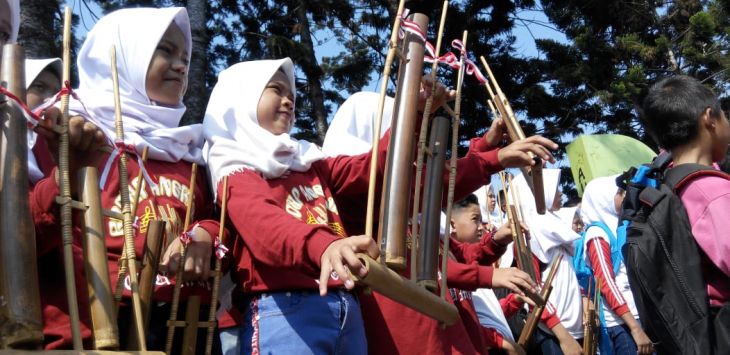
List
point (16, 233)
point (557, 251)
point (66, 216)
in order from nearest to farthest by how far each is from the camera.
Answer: point (16, 233) → point (66, 216) → point (557, 251)

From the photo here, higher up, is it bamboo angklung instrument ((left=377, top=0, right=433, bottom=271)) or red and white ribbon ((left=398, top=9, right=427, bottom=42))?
red and white ribbon ((left=398, top=9, right=427, bottom=42))

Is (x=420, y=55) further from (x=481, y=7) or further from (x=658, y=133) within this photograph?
(x=481, y=7)

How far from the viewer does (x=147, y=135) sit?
2.89 m

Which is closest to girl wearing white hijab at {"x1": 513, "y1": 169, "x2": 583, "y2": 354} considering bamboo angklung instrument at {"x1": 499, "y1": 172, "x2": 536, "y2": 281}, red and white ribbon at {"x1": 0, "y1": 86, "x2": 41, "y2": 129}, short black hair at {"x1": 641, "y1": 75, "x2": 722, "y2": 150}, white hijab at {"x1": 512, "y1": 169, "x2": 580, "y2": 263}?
white hijab at {"x1": 512, "y1": 169, "x2": 580, "y2": 263}

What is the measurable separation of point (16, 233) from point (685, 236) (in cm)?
222

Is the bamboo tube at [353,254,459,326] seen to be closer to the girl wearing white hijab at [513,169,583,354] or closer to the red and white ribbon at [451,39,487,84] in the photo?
the red and white ribbon at [451,39,487,84]

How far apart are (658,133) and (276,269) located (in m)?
1.67

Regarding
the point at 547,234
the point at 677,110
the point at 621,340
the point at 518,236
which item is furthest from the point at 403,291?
the point at 547,234

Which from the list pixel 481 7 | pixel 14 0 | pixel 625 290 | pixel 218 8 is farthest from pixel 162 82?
pixel 481 7

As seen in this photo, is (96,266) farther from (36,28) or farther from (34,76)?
(36,28)

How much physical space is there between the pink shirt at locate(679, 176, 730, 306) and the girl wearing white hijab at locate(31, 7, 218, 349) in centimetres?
165

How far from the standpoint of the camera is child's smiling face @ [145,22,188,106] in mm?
3074

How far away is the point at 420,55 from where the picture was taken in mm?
2467

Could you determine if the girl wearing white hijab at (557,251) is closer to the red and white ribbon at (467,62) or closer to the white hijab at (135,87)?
the red and white ribbon at (467,62)
